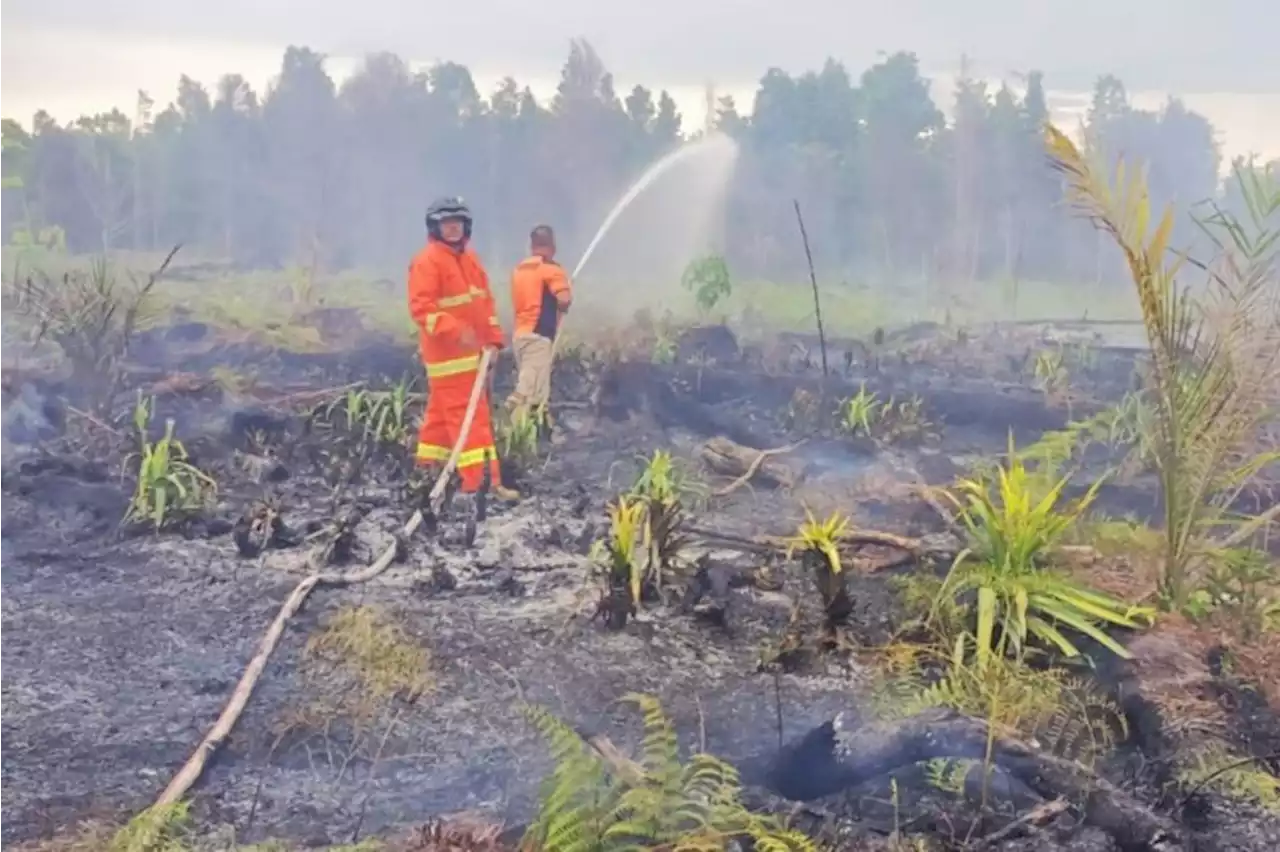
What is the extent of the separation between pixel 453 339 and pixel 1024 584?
1356mm

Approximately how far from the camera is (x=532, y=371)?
8.57 ft

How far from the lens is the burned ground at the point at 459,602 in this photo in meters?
2.32

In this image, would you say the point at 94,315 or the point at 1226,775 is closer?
the point at 1226,775

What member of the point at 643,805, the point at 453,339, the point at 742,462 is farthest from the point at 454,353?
the point at 643,805

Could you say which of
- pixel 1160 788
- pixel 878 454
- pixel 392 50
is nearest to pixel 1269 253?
pixel 878 454

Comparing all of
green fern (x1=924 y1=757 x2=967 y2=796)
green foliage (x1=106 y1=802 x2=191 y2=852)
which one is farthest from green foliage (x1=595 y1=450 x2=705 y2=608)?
green foliage (x1=106 y1=802 x2=191 y2=852)

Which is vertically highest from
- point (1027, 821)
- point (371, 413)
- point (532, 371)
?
point (532, 371)

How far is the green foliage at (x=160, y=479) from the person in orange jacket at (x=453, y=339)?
52 cm

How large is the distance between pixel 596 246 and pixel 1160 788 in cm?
165

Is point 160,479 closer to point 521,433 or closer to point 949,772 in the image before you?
point 521,433

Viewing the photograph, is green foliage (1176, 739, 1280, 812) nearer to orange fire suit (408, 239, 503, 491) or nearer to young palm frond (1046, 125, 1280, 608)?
young palm frond (1046, 125, 1280, 608)

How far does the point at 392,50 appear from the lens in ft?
8.41

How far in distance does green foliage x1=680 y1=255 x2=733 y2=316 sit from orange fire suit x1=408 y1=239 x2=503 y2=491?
17.5 inches

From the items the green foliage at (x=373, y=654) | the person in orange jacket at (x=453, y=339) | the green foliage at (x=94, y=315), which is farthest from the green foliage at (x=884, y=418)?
the green foliage at (x=94, y=315)
